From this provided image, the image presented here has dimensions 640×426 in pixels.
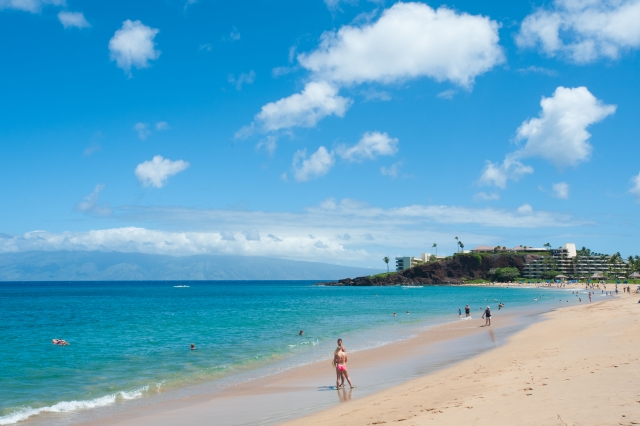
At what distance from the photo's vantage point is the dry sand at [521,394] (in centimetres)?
972

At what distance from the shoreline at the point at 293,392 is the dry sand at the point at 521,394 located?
1185 mm

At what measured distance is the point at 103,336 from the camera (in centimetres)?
3678

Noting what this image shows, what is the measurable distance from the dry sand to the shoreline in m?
1.19

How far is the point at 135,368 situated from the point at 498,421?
1890 centimetres

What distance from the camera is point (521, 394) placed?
1218 cm

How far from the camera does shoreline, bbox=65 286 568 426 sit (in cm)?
1416

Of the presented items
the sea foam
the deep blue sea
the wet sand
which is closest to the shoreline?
the wet sand

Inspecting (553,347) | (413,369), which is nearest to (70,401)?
(413,369)

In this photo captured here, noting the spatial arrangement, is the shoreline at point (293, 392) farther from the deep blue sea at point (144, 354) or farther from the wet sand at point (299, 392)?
the deep blue sea at point (144, 354)

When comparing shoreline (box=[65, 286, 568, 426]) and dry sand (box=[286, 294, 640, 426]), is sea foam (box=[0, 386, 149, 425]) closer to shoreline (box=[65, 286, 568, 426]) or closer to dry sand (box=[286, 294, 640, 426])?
shoreline (box=[65, 286, 568, 426])

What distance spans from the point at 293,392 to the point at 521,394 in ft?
26.9

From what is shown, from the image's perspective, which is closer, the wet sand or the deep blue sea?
the wet sand

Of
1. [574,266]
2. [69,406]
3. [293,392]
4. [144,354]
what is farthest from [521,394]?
[574,266]

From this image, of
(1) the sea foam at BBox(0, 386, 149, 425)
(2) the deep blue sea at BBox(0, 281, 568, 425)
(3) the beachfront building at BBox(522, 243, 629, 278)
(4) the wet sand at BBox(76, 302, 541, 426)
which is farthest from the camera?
(3) the beachfront building at BBox(522, 243, 629, 278)
